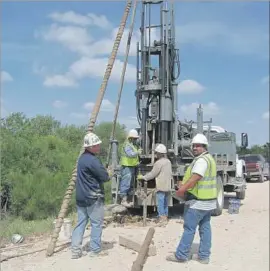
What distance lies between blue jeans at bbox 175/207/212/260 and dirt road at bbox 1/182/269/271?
0.57 ft

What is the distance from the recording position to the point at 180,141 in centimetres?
1216

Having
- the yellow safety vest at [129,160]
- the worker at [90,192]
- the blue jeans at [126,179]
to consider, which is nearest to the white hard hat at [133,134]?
the yellow safety vest at [129,160]

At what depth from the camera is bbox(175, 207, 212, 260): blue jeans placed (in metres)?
6.99

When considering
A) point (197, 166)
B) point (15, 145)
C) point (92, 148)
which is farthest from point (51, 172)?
point (197, 166)

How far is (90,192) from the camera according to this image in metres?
7.34

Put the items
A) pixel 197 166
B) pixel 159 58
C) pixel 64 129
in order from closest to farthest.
→ pixel 197 166
pixel 159 58
pixel 64 129

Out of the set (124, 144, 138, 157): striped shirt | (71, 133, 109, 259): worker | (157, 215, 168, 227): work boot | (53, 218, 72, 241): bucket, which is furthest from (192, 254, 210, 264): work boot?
(124, 144, 138, 157): striped shirt

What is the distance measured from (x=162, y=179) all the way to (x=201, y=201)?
3.61m

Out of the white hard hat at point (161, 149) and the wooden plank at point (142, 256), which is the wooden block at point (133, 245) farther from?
the white hard hat at point (161, 149)

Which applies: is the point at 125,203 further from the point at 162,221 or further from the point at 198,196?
the point at 198,196

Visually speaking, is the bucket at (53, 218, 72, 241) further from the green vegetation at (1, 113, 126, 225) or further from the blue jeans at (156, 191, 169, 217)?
the green vegetation at (1, 113, 126, 225)

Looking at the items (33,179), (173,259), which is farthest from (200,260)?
(33,179)

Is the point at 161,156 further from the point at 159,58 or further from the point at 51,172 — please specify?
the point at 51,172

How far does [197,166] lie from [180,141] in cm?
531
